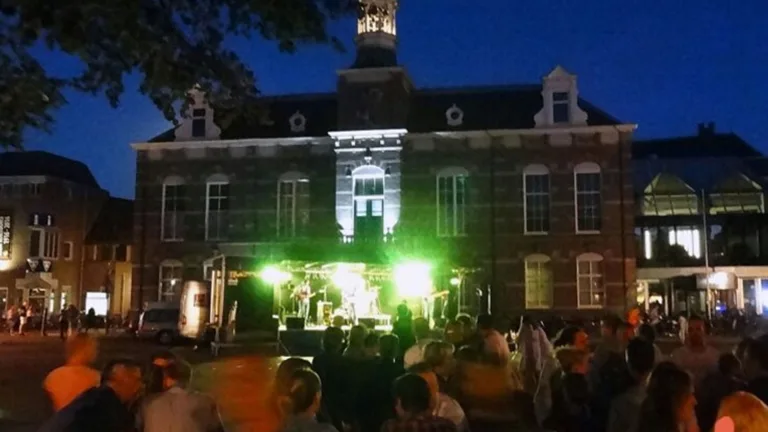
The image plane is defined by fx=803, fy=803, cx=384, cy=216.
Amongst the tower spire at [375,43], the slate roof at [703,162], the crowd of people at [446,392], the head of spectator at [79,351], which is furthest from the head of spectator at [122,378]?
the slate roof at [703,162]

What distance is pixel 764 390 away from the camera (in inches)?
212

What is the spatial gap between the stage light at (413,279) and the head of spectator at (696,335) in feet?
70.4

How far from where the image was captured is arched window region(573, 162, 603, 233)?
32.8m

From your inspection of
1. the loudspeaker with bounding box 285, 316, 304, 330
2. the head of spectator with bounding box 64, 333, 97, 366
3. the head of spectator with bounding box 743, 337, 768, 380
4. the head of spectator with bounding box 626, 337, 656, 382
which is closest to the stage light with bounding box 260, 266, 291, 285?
the loudspeaker with bounding box 285, 316, 304, 330

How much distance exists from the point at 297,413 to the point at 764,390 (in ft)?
10.5

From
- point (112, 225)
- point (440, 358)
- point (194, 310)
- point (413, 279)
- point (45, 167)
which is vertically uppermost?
point (45, 167)

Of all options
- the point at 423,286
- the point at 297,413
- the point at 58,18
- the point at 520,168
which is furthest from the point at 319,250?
the point at 297,413

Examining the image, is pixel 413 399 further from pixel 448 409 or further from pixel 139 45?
pixel 139 45

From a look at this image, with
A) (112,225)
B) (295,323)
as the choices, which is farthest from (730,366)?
(112,225)

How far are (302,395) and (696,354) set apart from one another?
14.2 ft

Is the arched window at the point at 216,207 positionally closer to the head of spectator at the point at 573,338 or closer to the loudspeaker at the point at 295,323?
the loudspeaker at the point at 295,323

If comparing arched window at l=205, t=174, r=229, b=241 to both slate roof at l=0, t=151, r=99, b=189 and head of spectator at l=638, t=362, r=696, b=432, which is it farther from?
head of spectator at l=638, t=362, r=696, b=432

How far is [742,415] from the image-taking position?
408 centimetres

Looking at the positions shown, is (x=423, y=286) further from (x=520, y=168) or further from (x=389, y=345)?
(x=389, y=345)
